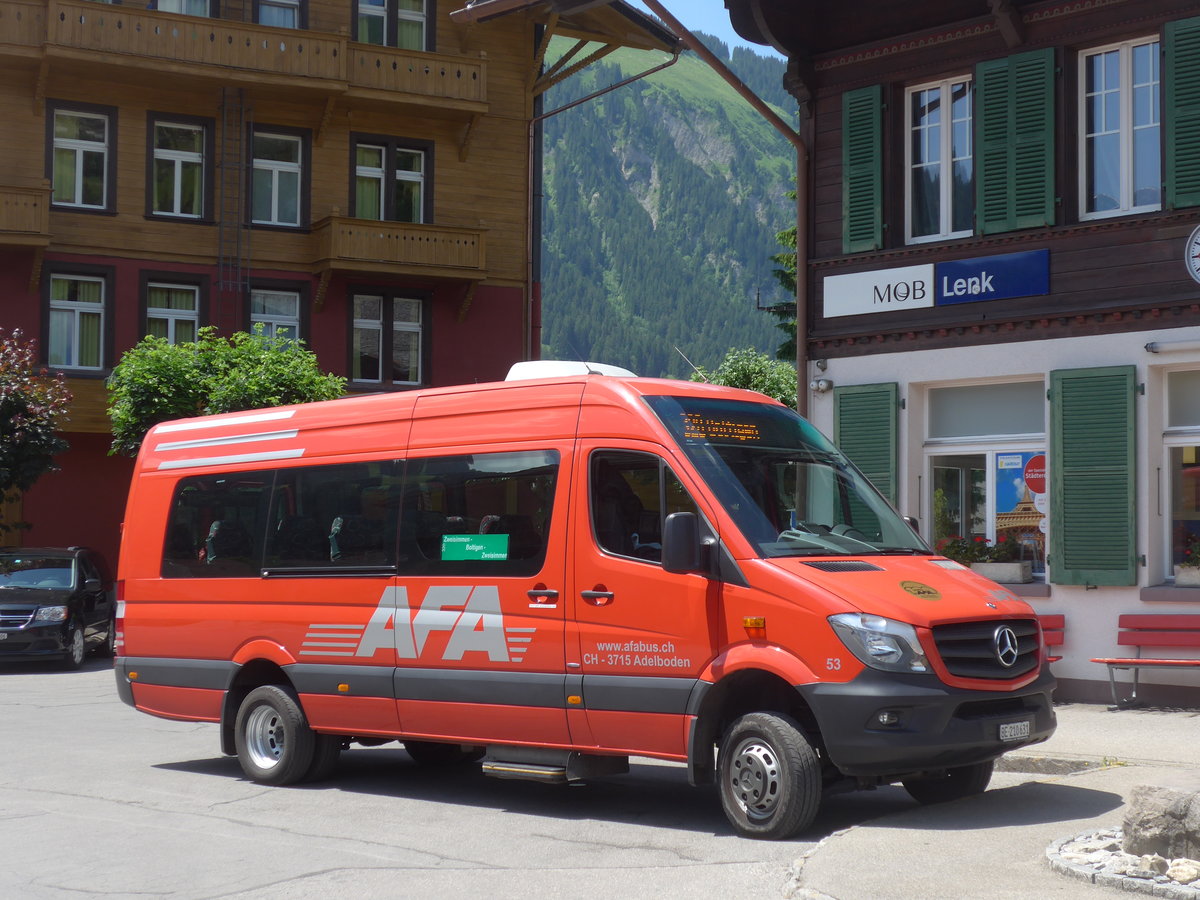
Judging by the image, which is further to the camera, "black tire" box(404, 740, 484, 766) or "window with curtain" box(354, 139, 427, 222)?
"window with curtain" box(354, 139, 427, 222)

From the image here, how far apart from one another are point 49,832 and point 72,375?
23361 millimetres

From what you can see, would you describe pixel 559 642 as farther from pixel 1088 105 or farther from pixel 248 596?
pixel 1088 105

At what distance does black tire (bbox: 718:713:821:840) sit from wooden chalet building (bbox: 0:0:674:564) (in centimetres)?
2443

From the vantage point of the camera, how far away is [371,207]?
3428 cm

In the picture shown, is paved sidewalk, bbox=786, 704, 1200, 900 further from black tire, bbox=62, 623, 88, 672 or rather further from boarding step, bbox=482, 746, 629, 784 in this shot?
black tire, bbox=62, 623, 88, 672

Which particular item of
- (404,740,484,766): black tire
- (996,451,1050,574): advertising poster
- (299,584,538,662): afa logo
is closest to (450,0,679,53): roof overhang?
(996,451,1050,574): advertising poster

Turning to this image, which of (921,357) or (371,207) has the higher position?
(371,207)

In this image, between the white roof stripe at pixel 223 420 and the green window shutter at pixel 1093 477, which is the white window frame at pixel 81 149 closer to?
the white roof stripe at pixel 223 420

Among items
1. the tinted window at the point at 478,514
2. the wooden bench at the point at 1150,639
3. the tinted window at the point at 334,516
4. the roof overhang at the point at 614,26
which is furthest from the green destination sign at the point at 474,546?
the roof overhang at the point at 614,26

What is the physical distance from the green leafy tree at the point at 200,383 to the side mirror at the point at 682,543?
1855cm

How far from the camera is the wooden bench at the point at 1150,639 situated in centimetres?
1430

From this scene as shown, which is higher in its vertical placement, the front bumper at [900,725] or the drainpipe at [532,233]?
the drainpipe at [532,233]

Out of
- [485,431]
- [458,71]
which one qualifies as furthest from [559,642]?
[458,71]

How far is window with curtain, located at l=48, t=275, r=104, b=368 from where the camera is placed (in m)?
31.4
